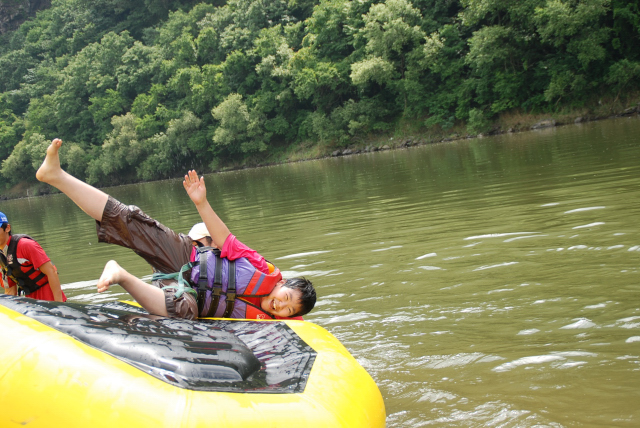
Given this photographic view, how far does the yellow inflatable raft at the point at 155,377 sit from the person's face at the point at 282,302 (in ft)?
2.15

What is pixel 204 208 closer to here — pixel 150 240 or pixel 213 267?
pixel 213 267

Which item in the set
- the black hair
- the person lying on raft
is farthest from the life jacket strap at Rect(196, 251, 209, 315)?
the black hair

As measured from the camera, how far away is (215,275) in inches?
149

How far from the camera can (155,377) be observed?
2365 mm

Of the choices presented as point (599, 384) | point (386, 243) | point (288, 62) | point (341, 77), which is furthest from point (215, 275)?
point (288, 62)

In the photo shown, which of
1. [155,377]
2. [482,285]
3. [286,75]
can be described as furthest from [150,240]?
[286,75]

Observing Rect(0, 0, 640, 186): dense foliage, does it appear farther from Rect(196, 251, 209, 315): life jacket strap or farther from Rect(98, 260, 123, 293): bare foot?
Rect(98, 260, 123, 293): bare foot

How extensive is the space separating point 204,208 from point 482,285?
256 centimetres

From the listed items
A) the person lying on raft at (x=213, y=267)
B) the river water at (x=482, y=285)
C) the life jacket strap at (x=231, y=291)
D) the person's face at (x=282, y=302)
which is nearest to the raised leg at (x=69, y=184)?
the person lying on raft at (x=213, y=267)

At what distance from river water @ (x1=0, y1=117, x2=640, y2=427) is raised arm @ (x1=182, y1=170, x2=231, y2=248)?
125cm

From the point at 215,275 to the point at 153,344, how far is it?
3.88 ft

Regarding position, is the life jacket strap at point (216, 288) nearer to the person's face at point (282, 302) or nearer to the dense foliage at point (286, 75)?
the person's face at point (282, 302)

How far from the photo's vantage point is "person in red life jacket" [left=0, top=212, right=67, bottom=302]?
420 cm

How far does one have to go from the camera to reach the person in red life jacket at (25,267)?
13.8 ft
